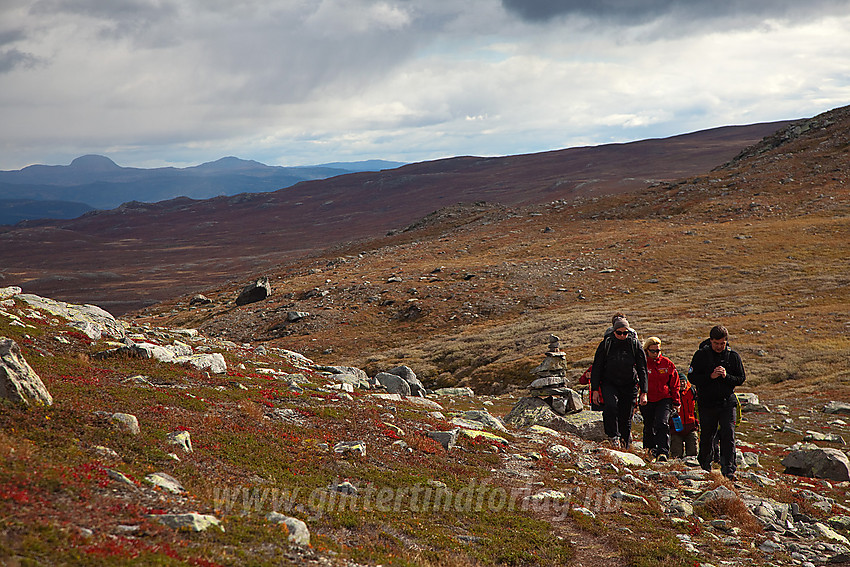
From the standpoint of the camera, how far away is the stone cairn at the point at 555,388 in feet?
63.5

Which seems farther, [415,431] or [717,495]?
[415,431]

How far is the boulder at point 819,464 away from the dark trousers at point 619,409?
4.49 metres

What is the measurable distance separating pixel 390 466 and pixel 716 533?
641 cm

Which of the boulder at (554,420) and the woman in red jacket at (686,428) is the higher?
the woman in red jacket at (686,428)

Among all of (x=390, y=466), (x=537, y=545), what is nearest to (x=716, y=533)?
(x=537, y=545)

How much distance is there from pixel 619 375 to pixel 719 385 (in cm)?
231

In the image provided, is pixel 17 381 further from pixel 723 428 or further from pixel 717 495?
pixel 723 428

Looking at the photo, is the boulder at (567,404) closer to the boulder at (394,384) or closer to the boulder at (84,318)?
the boulder at (394,384)

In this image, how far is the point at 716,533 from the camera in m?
9.84

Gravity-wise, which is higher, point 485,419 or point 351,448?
point 351,448

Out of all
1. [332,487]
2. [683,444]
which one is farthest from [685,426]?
[332,487]

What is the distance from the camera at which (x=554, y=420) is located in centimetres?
1798

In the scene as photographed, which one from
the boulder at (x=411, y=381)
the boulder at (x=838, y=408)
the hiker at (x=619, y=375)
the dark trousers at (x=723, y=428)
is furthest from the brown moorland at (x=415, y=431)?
the boulder at (x=411, y=381)

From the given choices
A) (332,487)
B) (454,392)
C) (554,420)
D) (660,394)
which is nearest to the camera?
(332,487)
